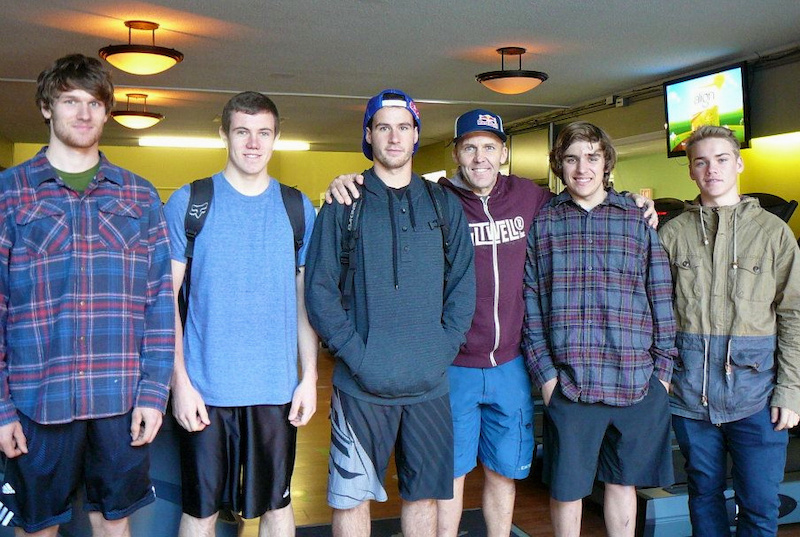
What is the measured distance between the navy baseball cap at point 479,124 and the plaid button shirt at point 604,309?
38 cm

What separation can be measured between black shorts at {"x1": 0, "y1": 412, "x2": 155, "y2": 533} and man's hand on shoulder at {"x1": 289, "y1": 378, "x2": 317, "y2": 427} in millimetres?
450

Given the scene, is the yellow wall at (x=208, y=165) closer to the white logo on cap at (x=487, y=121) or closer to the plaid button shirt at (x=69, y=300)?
the white logo on cap at (x=487, y=121)

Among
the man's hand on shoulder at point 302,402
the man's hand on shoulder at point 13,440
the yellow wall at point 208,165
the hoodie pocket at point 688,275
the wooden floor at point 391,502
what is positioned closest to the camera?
the man's hand on shoulder at point 13,440

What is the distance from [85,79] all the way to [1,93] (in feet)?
28.6

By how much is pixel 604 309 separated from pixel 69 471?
166 centimetres

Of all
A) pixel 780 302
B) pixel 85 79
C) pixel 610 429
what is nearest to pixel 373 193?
pixel 85 79

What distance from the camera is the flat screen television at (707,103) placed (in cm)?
745

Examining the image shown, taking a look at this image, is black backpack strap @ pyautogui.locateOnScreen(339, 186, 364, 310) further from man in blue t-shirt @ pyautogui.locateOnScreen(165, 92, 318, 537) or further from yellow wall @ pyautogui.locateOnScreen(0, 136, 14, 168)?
yellow wall @ pyautogui.locateOnScreen(0, 136, 14, 168)

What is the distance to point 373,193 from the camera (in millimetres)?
2547

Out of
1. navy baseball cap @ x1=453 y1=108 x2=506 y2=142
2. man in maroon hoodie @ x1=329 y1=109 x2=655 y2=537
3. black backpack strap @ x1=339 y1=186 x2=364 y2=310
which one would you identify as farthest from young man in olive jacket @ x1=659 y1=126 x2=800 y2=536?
black backpack strap @ x1=339 y1=186 x2=364 y2=310

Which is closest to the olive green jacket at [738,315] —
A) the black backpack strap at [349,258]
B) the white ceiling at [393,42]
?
the black backpack strap at [349,258]

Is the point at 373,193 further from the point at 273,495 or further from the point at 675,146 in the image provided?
the point at 675,146

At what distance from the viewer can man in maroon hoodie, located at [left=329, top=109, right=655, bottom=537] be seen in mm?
2707

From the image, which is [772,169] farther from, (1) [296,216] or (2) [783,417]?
(1) [296,216]
